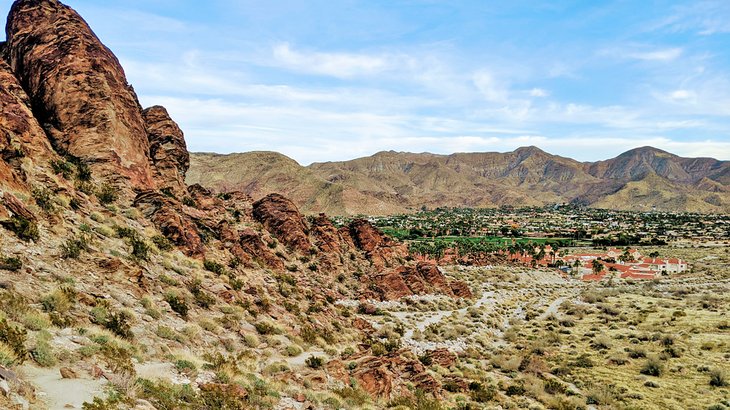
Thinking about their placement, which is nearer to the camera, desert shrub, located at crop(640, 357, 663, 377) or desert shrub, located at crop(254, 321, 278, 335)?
desert shrub, located at crop(254, 321, 278, 335)

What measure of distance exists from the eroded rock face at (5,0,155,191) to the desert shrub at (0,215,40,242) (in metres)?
10.9

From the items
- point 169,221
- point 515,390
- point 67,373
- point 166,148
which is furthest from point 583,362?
point 166,148

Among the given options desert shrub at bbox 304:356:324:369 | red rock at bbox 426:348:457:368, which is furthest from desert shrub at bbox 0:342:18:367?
red rock at bbox 426:348:457:368

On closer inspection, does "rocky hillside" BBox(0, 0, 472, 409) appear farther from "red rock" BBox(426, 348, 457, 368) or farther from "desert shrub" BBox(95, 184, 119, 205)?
"red rock" BBox(426, 348, 457, 368)

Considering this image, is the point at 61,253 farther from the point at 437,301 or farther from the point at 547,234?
the point at 547,234

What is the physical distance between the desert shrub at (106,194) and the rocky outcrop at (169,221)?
1226 mm

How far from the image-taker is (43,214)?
16.8 metres

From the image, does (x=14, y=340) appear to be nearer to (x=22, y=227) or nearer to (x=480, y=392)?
(x=22, y=227)

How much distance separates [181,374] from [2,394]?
5.50 metres

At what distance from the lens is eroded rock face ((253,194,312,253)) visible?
39469 millimetres

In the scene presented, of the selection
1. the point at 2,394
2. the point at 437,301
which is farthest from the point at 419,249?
the point at 2,394

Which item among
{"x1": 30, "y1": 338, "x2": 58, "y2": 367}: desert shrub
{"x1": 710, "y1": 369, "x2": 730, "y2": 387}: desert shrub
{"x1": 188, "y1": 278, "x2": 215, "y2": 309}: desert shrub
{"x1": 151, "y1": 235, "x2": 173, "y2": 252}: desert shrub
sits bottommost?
{"x1": 710, "y1": 369, "x2": 730, "y2": 387}: desert shrub

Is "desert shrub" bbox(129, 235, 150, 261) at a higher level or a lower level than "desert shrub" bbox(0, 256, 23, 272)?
lower

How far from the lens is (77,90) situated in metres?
25.9
